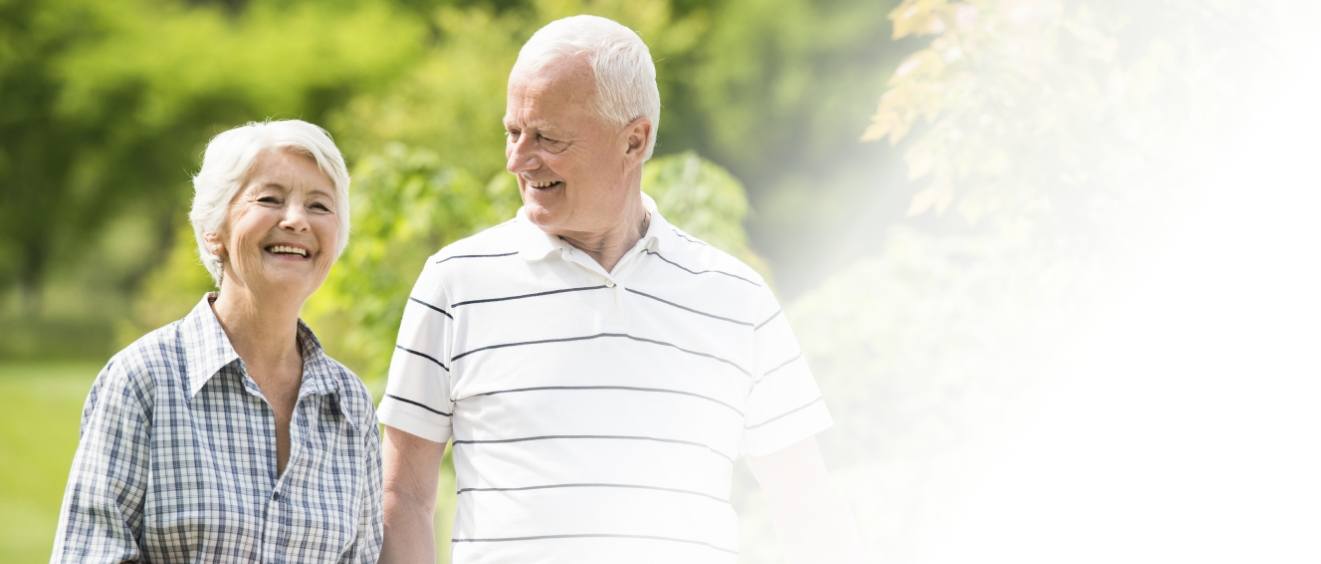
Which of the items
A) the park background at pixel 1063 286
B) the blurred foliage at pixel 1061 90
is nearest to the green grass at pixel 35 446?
the park background at pixel 1063 286

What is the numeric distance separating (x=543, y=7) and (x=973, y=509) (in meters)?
7.24

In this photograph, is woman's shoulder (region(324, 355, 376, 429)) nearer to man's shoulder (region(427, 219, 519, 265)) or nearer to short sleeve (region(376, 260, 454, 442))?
short sleeve (region(376, 260, 454, 442))

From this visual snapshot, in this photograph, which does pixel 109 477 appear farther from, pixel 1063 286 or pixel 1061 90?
pixel 1063 286

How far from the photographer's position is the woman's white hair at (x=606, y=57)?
1.84 metres

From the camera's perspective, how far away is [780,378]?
6.66ft

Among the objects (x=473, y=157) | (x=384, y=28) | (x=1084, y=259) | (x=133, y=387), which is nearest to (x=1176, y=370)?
(x=1084, y=259)

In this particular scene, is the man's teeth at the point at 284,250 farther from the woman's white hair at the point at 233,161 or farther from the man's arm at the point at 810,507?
the man's arm at the point at 810,507

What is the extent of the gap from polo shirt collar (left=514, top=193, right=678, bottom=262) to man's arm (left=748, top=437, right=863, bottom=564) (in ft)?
1.12

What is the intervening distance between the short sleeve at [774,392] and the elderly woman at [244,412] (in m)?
0.53

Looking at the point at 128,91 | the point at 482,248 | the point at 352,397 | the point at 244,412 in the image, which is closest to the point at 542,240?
the point at 482,248

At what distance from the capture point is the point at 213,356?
1.64 m

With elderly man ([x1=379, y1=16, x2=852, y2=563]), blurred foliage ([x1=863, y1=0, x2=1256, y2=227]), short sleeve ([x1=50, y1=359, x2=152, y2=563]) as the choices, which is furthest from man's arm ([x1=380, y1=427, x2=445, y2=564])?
blurred foliage ([x1=863, y1=0, x2=1256, y2=227])

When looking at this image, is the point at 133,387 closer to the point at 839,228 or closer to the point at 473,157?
the point at 473,157

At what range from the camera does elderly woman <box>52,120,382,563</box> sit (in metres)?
1.54
